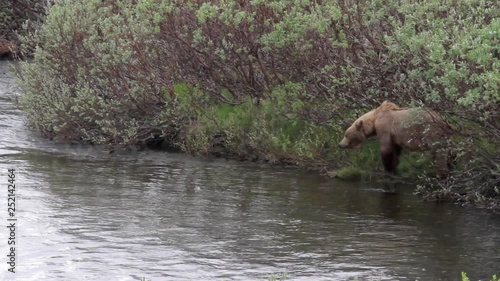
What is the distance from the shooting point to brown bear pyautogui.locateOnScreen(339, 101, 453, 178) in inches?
497

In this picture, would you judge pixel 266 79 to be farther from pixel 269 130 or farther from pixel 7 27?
pixel 7 27

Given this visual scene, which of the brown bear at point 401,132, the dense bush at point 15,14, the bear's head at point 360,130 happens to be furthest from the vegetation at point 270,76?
the dense bush at point 15,14

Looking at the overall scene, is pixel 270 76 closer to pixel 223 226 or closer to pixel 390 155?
pixel 390 155

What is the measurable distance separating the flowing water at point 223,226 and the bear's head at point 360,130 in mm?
645

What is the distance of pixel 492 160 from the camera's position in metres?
12.2

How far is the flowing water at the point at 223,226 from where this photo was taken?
31.8 feet

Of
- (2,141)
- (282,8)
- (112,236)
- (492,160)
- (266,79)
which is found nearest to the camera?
(112,236)

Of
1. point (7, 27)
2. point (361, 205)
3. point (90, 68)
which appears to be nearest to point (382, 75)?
point (361, 205)

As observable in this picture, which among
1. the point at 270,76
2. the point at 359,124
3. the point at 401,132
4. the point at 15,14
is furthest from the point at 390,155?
the point at 15,14

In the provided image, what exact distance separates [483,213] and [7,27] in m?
19.4

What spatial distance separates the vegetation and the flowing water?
1.84ft

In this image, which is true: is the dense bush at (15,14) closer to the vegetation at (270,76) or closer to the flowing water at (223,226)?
the vegetation at (270,76)

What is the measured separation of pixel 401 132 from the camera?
13.1 m

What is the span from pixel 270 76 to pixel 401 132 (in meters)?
3.59
